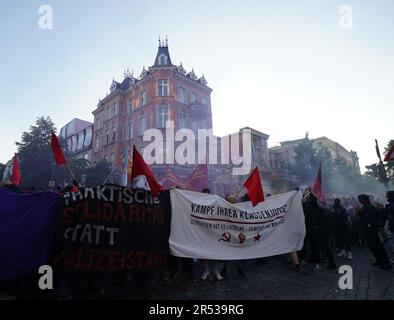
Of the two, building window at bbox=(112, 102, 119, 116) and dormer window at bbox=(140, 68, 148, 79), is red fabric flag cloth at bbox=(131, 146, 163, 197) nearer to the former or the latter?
dormer window at bbox=(140, 68, 148, 79)

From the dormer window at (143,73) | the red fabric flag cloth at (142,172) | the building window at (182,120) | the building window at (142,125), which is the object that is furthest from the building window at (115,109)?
the red fabric flag cloth at (142,172)

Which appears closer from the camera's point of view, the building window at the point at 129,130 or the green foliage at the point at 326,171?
the building window at the point at 129,130

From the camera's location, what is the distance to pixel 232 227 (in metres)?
6.53

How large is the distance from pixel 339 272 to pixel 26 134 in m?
42.3

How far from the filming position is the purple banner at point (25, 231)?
4.33 metres

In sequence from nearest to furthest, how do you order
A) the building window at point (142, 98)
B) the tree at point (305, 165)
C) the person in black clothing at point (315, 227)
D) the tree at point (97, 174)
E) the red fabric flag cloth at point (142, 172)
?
the red fabric flag cloth at point (142, 172)
the person in black clothing at point (315, 227)
the tree at point (97, 174)
the building window at point (142, 98)
the tree at point (305, 165)

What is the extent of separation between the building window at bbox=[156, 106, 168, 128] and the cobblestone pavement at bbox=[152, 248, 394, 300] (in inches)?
1145

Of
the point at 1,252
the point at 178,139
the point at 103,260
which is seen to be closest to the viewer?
the point at 1,252

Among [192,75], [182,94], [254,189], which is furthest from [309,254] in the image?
[192,75]

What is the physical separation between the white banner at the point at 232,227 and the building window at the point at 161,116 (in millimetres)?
28724

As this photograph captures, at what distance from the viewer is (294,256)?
7152 millimetres

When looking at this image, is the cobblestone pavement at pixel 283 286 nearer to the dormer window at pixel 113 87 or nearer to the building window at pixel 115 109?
the building window at pixel 115 109
